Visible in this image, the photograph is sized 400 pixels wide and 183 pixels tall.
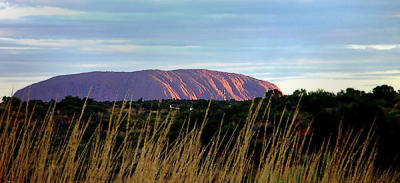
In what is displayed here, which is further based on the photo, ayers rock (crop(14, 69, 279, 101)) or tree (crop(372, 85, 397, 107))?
ayers rock (crop(14, 69, 279, 101))

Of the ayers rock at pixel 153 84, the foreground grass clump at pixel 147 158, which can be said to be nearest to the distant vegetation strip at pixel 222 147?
the foreground grass clump at pixel 147 158

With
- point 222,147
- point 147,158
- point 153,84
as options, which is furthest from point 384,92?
point 153,84

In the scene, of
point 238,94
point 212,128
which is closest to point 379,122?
point 212,128

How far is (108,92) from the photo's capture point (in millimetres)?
133875

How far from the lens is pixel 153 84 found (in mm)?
138125

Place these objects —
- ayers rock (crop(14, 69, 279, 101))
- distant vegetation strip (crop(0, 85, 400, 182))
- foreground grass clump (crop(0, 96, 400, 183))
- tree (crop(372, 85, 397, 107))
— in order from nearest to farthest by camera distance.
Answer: foreground grass clump (crop(0, 96, 400, 183)) → distant vegetation strip (crop(0, 85, 400, 182)) → tree (crop(372, 85, 397, 107)) → ayers rock (crop(14, 69, 279, 101))

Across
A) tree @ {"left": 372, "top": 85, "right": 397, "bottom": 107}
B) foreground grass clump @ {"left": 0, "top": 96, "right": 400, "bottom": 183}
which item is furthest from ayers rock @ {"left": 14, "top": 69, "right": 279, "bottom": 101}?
foreground grass clump @ {"left": 0, "top": 96, "right": 400, "bottom": 183}

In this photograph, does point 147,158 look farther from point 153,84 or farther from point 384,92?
point 153,84

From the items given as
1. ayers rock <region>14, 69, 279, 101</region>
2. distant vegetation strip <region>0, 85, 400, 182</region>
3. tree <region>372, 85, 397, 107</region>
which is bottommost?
distant vegetation strip <region>0, 85, 400, 182</region>

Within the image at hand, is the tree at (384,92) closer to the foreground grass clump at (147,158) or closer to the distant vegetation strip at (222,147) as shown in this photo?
the distant vegetation strip at (222,147)

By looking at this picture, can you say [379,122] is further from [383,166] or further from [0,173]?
[0,173]

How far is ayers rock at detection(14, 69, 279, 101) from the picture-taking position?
133 meters

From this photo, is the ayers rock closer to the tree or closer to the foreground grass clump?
the tree

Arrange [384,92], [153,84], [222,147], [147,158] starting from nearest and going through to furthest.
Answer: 1. [147,158]
2. [222,147]
3. [384,92]
4. [153,84]
